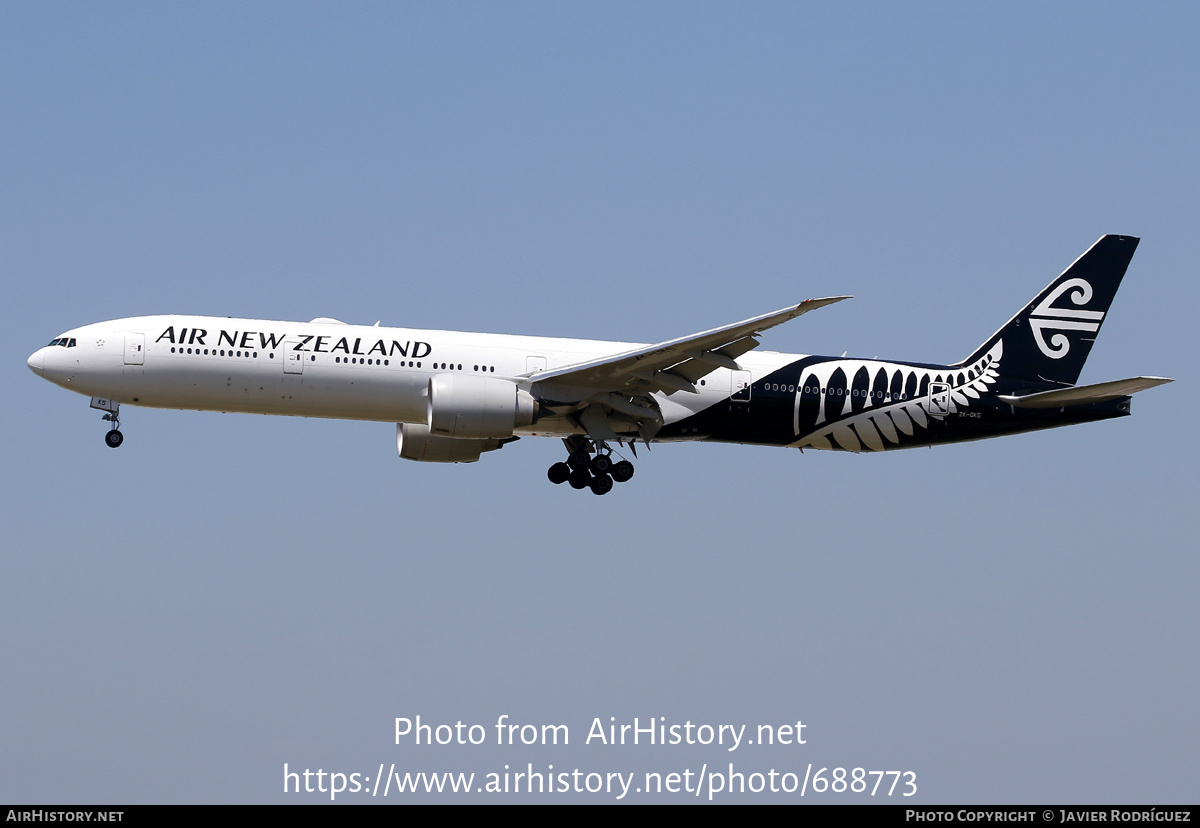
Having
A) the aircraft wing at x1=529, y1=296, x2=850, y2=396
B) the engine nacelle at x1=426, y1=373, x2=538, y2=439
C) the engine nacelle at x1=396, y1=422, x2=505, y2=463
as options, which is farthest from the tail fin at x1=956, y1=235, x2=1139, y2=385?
the engine nacelle at x1=396, y1=422, x2=505, y2=463

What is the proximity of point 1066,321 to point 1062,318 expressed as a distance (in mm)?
146

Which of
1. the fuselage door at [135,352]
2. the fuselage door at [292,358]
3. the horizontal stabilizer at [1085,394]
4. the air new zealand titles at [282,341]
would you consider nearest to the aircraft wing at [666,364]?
the air new zealand titles at [282,341]

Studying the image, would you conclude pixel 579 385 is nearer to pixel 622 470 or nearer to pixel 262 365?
pixel 622 470

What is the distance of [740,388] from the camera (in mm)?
41625

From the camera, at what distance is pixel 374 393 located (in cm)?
3975

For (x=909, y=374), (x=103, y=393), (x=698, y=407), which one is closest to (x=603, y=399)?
(x=698, y=407)

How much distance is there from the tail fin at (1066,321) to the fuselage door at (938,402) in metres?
1.69

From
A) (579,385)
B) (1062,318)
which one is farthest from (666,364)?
(1062,318)

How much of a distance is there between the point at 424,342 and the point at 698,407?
7.62m

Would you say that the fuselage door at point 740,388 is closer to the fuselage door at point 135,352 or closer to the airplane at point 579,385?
the airplane at point 579,385

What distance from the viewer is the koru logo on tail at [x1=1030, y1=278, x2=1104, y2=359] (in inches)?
1764

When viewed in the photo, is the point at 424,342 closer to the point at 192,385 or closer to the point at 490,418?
the point at 490,418

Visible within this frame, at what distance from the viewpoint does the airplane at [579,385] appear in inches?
1544

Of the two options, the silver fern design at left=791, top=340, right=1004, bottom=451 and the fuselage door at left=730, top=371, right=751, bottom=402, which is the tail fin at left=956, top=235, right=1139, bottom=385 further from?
the fuselage door at left=730, top=371, right=751, bottom=402
